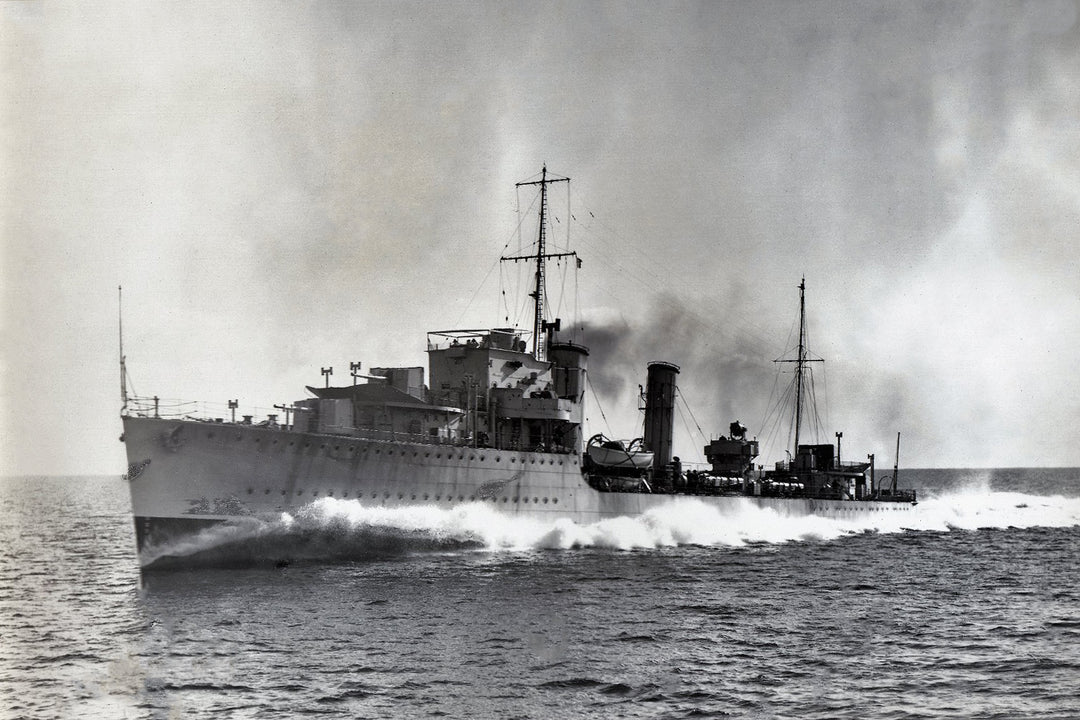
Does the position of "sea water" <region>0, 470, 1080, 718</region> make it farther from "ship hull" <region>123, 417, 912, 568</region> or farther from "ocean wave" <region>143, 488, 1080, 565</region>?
"ship hull" <region>123, 417, 912, 568</region>

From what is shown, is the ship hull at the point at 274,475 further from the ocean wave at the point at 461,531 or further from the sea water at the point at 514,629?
the sea water at the point at 514,629

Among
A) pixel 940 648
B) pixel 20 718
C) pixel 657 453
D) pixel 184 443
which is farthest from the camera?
pixel 657 453

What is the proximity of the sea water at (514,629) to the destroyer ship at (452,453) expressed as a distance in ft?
2.71

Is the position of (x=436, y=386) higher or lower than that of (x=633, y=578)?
higher

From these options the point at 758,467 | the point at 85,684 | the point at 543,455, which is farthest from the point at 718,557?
the point at 85,684

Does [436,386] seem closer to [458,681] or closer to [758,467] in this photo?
[458,681]

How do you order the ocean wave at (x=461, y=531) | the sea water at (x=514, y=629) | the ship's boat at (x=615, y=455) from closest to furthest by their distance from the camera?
the sea water at (x=514, y=629), the ocean wave at (x=461, y=531), the ship's boat at (x=615, y=455)

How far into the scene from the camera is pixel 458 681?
16.4 meters

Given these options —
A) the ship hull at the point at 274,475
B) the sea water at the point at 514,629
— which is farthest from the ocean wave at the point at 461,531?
the ship hull at the point at 274,475

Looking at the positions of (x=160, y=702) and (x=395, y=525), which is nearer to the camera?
(x=160, y=702)

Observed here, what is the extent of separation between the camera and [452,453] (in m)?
32.9

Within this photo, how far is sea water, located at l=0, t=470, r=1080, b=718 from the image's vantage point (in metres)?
15.7

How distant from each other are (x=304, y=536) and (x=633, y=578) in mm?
11009

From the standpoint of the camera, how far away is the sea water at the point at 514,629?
15688 millimetres
